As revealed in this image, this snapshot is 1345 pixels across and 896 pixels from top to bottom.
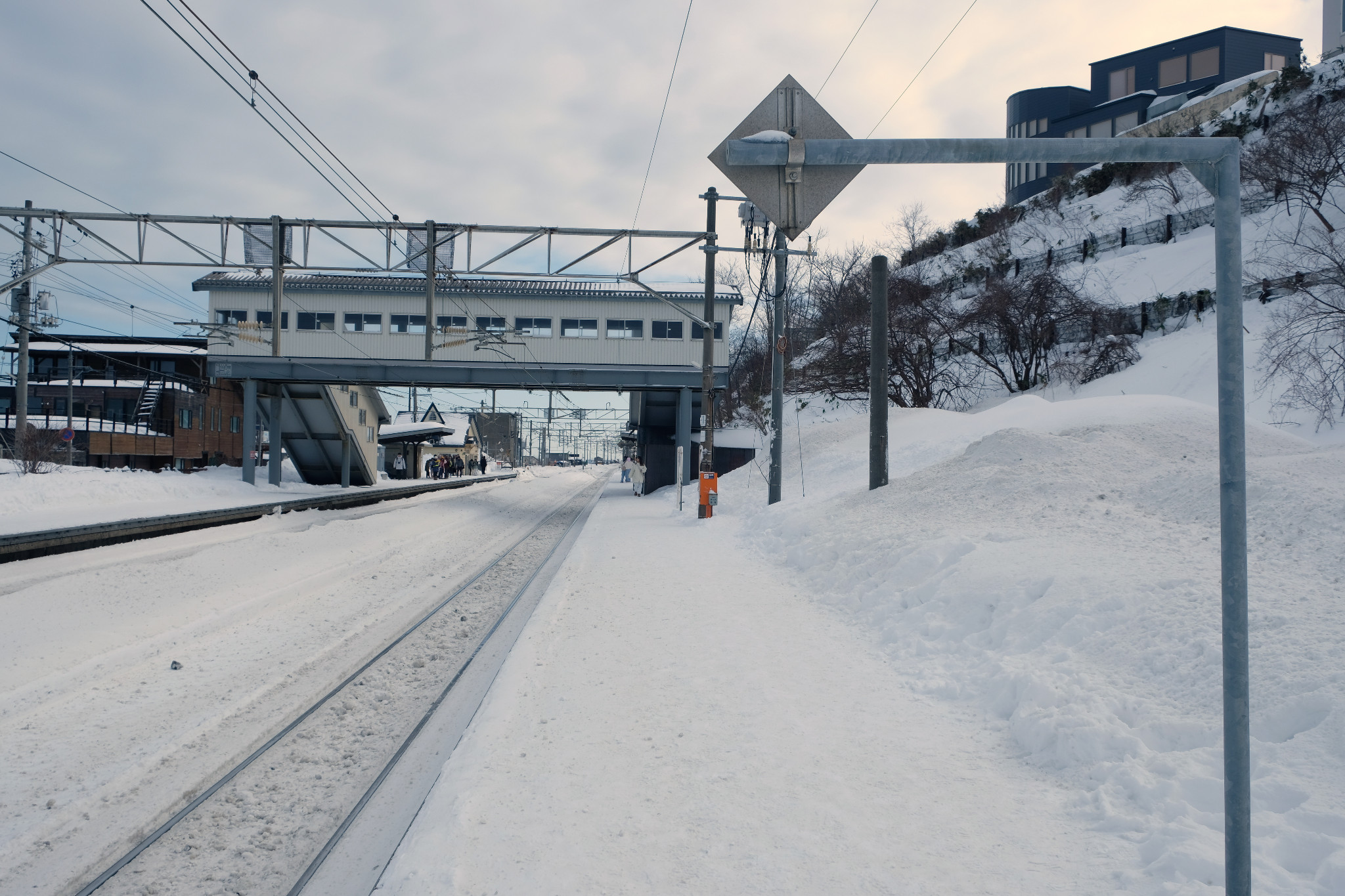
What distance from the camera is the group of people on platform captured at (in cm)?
6341

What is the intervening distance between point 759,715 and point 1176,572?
12.9 ft

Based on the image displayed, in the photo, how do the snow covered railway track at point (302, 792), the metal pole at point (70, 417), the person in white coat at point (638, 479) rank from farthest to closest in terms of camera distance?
the person in white coat at point (638, 479) < the metal pole at point (70, 417) < the snow covered railway track at point (302, 792)

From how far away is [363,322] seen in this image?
32531mm

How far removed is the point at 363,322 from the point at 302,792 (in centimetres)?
3083

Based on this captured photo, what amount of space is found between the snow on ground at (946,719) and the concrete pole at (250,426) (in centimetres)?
2616

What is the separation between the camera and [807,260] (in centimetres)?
4441

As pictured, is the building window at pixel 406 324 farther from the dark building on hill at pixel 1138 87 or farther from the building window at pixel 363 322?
the dark building on hill at pixel 1138 87

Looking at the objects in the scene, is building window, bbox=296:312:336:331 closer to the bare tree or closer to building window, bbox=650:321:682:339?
building window, bbox=650:321:682:339

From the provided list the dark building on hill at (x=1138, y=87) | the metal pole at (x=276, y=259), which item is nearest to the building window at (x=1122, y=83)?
the dark building on hill at (x=1138, y=87)

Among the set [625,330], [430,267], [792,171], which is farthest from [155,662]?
[625,330]

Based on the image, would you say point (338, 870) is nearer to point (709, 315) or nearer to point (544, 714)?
point (544, 714)

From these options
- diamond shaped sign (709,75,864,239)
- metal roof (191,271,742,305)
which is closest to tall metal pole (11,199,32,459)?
metal roof (191,271,742,305)

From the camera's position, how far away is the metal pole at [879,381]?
603 inches

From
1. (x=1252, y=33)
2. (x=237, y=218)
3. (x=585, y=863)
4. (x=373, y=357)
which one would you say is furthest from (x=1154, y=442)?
(x=1252, y=33)
